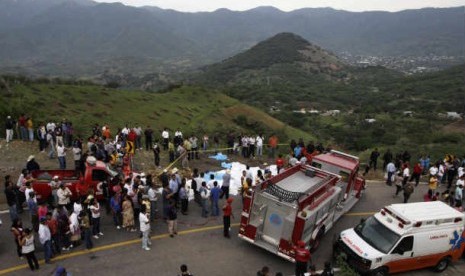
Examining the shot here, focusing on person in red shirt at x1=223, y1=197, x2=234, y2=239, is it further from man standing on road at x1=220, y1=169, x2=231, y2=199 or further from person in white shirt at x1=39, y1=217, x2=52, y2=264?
person in white shirt at x1=39, y1=217, x2=52, y2=264

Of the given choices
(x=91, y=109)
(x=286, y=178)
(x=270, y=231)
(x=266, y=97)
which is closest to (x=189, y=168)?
(x=286, y=178)

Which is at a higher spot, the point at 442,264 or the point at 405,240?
the point at 405,240

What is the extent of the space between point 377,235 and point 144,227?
7.85 metres

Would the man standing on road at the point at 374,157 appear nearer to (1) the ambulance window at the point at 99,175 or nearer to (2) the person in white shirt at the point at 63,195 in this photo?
(1) the ambulance window at the point at 99,175

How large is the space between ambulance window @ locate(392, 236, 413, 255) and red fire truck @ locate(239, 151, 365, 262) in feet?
8.76

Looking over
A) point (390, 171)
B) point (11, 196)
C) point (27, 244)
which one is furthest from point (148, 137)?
point (390, 171)

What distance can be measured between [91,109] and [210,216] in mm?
31850

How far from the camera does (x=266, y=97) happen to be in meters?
103

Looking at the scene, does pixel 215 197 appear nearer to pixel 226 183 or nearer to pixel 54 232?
pixel 226 183

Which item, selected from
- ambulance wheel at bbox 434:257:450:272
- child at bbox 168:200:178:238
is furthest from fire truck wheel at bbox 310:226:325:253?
child at bbox 168:200:178:238

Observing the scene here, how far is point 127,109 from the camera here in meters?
49.4

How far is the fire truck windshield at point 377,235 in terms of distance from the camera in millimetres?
13570

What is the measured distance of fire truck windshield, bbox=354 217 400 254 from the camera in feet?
44.5

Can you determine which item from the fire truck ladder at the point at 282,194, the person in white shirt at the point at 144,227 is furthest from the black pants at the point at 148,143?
the fire truck ladder at the point at 282,194
